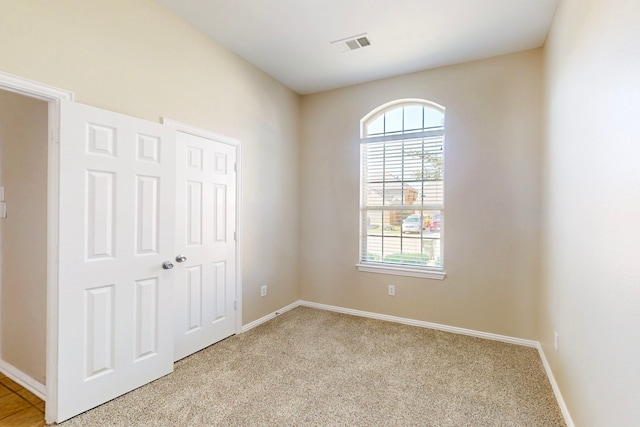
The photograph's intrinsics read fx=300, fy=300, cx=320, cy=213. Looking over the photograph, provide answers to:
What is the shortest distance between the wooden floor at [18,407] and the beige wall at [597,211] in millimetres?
3116

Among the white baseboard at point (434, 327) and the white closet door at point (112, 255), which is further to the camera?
the white baseboard at point (434, 327)

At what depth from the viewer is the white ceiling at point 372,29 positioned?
2424mm

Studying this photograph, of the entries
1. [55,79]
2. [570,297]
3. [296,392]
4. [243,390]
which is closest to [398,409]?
[296,392]

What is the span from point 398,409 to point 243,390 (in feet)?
3.65

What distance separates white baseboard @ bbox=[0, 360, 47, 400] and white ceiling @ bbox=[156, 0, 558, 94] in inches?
120

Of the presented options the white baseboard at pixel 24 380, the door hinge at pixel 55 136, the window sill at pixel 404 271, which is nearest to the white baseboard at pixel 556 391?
the window sill at pixel 404 271

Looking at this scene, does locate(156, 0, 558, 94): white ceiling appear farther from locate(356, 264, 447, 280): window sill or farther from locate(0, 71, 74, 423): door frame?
locate(356, 264, 447, 280): window sill

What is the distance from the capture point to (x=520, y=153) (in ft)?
9.93

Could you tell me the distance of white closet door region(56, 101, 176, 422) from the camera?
74.1 inches

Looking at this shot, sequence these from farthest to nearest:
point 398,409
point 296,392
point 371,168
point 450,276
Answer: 1. point 371,168
2. point 450,276
3. point 296,392
4. point 398,409

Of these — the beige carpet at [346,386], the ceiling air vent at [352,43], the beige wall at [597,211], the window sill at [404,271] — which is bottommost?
the beige carpet at [346,386]

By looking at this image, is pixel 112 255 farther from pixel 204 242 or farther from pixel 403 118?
pixel 403 118

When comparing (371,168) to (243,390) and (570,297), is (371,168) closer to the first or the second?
(570,297)

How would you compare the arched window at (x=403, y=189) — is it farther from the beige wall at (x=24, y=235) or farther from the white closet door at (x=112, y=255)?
the beige wall at (x=24, y=235)
